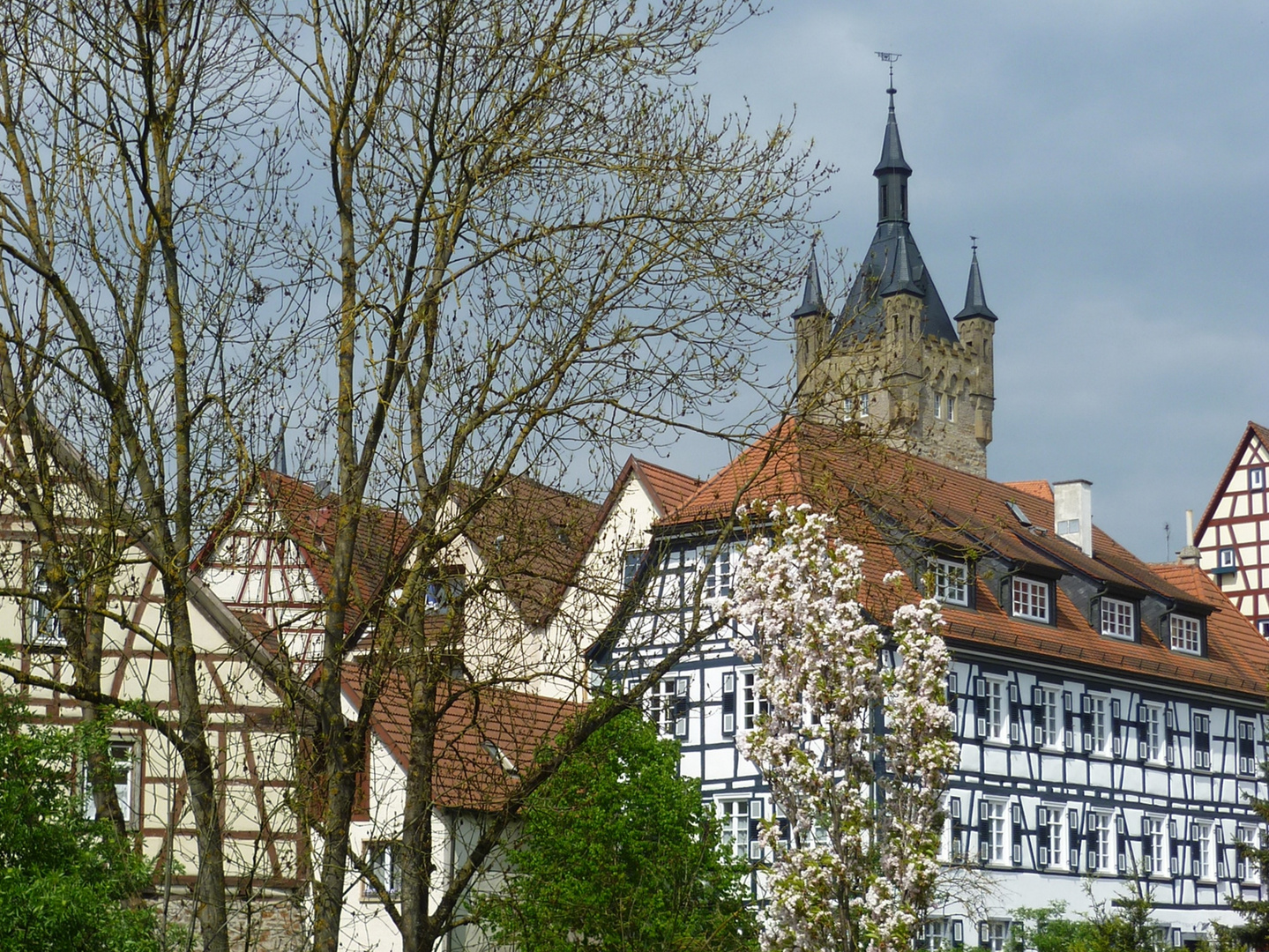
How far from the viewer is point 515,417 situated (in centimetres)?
1109

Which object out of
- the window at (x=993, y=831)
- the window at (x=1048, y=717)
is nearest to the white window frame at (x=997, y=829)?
the window at (x=993, y=831)

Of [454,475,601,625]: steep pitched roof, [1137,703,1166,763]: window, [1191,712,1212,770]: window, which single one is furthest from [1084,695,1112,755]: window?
→ [454,475,601,625]: steep pitched roof

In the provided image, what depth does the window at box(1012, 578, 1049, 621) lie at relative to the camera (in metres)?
36.6

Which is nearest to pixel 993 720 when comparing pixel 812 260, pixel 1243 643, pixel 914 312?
pixel 1243 643

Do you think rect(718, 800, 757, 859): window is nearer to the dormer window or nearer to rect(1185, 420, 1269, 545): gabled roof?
the dormer window

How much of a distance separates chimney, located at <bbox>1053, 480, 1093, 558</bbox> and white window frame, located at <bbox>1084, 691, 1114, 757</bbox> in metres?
5.68

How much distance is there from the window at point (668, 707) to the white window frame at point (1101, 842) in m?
8.53

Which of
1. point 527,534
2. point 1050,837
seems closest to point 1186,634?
point 1050,837

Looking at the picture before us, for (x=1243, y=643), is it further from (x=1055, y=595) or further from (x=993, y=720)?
(x=993, y=720)

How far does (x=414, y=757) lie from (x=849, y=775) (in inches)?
263

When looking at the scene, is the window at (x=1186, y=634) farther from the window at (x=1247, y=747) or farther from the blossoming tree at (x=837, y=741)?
the blossoming tree at (x=837, y=741)

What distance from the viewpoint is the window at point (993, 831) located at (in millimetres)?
Result: 33312

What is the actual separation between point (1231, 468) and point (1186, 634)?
2075 centimetres

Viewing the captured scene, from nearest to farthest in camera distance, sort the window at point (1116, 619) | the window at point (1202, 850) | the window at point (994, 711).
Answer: the window at point (994, 711) < the window at point (1202, 850) < the window at point (1116, 619)
